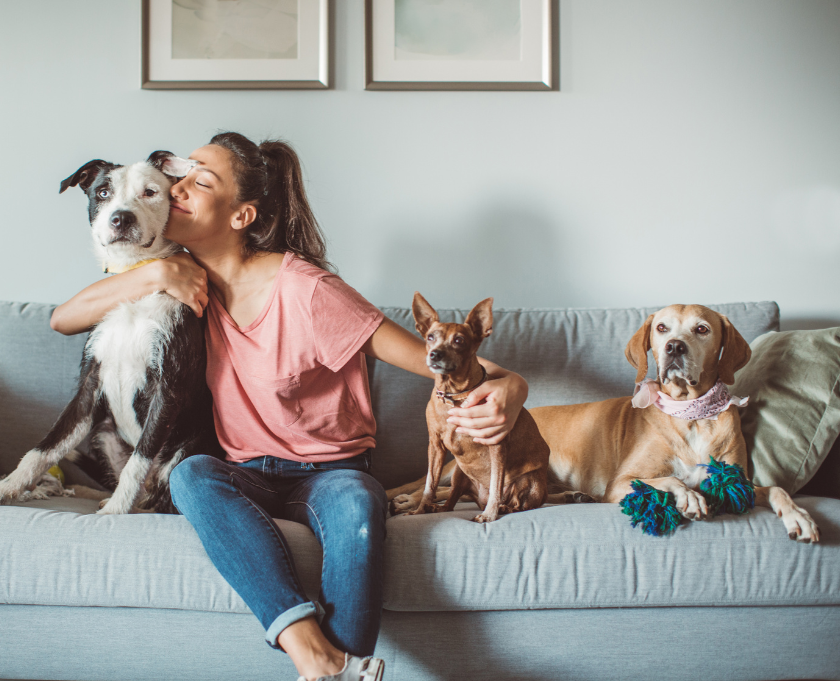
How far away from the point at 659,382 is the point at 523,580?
0.68 metres

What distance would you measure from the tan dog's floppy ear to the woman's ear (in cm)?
65

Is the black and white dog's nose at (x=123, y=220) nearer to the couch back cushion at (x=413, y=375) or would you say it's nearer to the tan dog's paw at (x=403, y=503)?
the couch back cushion at (x=413, y=375)

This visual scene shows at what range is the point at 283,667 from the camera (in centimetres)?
119

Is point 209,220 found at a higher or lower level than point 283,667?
higher

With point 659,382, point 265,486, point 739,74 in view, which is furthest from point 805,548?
point 739,74

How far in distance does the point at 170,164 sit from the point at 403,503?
112cm

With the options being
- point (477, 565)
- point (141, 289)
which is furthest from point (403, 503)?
point (141, 289)

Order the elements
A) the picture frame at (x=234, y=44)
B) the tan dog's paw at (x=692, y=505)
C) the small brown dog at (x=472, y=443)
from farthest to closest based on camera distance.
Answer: the picture frame at (x=234, y=44) → the small brown dog at (x=472, y=443) → the tan dog's paw at (x=692, y=505)

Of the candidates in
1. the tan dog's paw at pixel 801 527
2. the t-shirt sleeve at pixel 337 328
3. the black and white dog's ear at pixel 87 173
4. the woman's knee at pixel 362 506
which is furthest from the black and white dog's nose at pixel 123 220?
the tan dog's paw at pixel 801 527

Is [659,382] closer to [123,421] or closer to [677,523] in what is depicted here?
[677,523]

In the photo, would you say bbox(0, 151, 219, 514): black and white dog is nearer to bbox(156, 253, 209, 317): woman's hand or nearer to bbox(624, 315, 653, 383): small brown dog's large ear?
bbox(156, 253, 209, 317): woman's hand

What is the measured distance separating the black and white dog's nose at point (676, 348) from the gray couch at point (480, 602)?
1.35 feet

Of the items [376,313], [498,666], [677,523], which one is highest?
[376,313]

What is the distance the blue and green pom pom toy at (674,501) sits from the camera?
1.21 m
